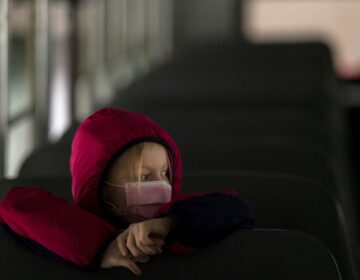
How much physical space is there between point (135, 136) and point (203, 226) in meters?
0.26

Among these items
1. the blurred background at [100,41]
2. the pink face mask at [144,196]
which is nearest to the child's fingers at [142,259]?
the pink face mask at [144,196]

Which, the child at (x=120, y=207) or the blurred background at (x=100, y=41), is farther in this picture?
the blurred background at (x=100, y=41)

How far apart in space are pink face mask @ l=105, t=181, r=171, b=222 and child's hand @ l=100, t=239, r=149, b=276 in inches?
6.3

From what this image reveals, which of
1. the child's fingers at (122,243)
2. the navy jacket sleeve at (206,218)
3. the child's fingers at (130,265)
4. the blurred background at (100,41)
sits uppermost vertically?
the navy jacket sleeve at (206,218)

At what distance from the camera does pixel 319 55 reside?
23.9 feet

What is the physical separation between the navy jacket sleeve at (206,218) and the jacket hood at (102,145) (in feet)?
0.54

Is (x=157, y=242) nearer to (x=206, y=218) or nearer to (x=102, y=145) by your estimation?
(x=206, y=218)

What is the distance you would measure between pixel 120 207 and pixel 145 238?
0.27m

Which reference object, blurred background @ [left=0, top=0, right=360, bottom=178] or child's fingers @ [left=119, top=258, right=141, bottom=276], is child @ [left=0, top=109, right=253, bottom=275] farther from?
blurred background @ [left=0, top=0, right=360, bottom=178]

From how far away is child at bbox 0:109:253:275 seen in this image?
5.95 feet

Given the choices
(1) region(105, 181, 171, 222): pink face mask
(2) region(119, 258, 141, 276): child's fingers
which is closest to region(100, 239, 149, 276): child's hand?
(2) region(119, 258, 141, 276): child's fingers

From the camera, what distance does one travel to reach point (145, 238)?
1771mm

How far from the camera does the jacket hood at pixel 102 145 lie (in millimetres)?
1972

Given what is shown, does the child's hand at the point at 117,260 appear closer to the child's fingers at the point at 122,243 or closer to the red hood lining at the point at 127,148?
the child's fingers at the point at 122,243
